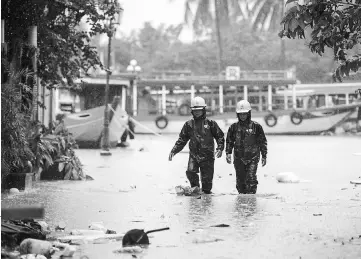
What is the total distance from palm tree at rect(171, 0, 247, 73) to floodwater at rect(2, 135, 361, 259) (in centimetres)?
4368

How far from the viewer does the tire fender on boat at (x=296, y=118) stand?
48.4 metres

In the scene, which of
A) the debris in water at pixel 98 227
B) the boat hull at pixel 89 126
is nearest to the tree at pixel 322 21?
the debris in water at pixel 98 227

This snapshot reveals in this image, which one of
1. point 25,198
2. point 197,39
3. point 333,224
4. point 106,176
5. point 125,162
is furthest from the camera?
point 197,39

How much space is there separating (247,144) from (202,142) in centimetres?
68

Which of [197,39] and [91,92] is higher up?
[197,39]

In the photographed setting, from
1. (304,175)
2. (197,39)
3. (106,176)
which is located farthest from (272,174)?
(197,39)

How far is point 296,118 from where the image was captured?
1916 inches

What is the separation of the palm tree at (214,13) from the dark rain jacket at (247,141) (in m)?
47.7

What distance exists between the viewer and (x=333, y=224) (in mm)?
8430

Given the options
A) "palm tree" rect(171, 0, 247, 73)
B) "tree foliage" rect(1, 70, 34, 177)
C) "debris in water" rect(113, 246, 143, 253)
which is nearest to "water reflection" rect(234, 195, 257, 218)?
"debris in water" rect(113, 246, 143, 253)

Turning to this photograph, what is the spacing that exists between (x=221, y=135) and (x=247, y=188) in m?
0.92

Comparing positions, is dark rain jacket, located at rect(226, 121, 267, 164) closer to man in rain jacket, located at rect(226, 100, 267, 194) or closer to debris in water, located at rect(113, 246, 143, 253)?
man in rain jacket, located at rect(226, 100, 267, 194)

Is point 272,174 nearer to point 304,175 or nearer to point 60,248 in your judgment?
point 304,175

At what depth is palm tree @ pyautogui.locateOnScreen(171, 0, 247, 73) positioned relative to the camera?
6056 cm
